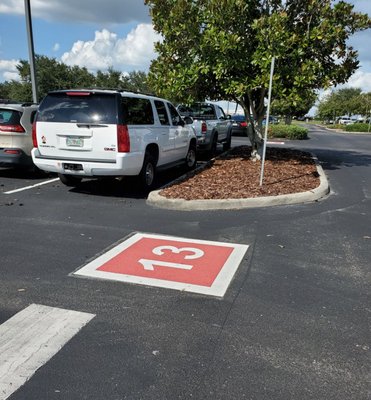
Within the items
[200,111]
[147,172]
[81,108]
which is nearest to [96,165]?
[81,108]

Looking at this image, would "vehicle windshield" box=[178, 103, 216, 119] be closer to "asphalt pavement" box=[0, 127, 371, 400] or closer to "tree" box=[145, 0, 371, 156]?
"tree" box=[145, 0, 371, 156]

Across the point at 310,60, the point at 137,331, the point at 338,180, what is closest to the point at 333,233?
the point at 137,331

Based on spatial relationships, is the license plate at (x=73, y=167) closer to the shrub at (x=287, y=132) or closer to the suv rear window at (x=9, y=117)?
the suv rear window at (x=9, y=117)

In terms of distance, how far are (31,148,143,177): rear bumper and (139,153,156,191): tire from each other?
327mm

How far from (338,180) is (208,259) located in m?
6.67

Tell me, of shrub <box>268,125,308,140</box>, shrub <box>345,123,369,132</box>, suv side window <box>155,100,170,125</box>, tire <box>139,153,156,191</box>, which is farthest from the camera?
shrub <box>345,123,369,132</box>

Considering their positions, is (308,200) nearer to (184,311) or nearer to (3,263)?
(184,311)

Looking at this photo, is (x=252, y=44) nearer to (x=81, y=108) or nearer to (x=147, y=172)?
(x=147, y=172)

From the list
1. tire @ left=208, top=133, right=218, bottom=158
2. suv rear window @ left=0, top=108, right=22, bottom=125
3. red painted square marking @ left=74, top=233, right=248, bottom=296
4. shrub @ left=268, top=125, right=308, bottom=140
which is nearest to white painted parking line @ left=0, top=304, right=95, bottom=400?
red painted square marking @ left=74, top=233, right=248, bottom=296

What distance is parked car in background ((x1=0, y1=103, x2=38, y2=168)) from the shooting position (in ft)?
29.7

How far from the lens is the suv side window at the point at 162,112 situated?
881 centimetres

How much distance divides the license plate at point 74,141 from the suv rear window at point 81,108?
1.06 ft

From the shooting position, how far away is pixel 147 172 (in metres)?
8.27

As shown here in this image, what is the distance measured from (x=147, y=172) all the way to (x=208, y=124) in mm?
5721
